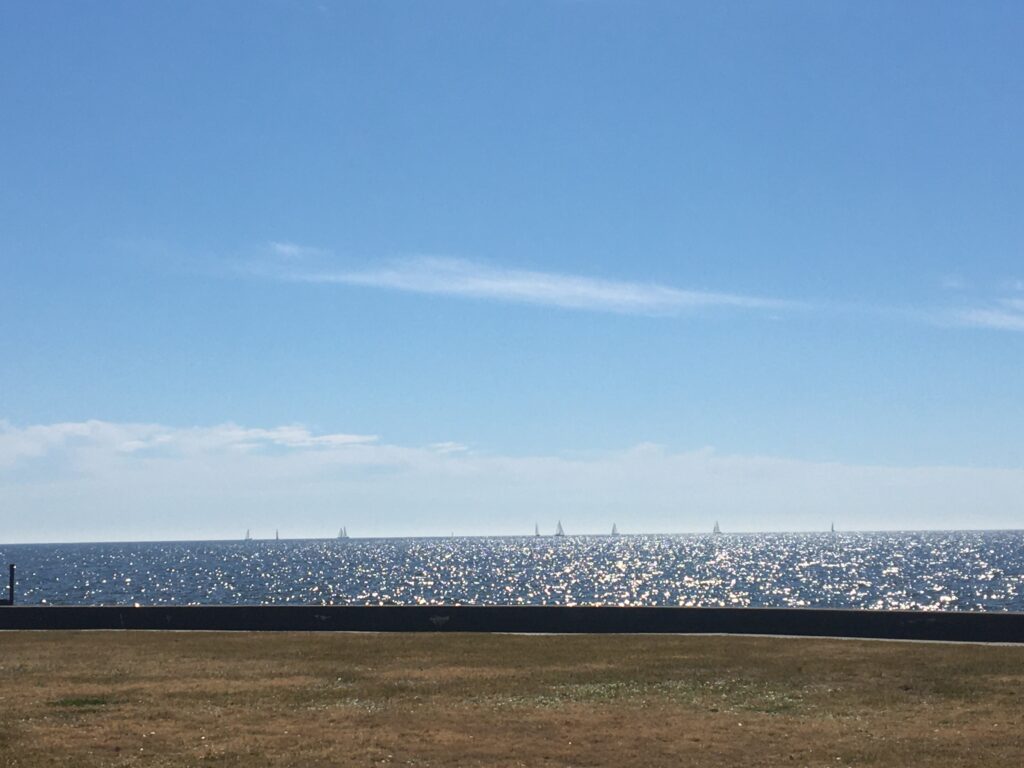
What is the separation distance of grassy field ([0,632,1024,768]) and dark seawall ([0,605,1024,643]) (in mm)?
2552

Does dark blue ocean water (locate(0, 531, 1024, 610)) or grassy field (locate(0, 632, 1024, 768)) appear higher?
grassy field (locate(0, 632, 1024, 768))

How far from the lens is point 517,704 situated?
19109 millimetres

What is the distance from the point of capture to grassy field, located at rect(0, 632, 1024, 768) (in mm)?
15281

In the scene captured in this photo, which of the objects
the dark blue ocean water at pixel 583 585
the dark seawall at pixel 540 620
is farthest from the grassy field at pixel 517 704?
the dark blue ocean water at pixel 583 585

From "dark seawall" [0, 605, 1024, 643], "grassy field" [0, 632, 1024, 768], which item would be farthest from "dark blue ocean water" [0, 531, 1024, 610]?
"grassy field" [0, 632, 1024, 768]

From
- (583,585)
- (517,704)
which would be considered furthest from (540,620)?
(583,585)

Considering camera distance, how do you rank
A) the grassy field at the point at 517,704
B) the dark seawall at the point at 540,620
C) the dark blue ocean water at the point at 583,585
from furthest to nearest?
1. the dark blue ocean water at the point at 583,585
2. the dark seawall at the point at 540,620
3. the grassy field at the point at 517,704

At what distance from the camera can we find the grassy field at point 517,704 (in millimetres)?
15281

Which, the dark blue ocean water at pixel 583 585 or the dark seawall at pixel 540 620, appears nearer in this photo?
the dark seawall at pixel 540 620

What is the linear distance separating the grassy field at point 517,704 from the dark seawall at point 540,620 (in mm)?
2552

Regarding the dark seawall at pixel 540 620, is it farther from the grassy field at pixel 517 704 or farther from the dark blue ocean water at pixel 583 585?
the dark blue ocean water at pixel 583 585

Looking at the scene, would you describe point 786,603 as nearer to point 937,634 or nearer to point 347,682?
point 937,634

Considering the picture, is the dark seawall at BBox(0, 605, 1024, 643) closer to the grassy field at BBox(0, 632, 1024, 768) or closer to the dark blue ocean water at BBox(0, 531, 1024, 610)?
the grassy field at BBox(0, 632, 1024, 768)

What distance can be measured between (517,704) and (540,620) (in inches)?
567
